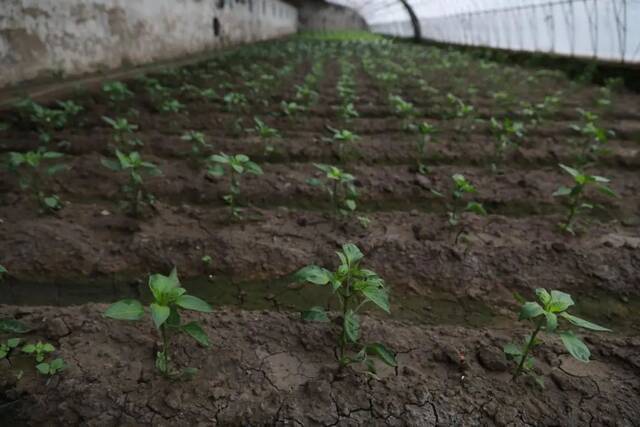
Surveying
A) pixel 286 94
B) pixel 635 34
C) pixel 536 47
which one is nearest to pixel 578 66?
pixel 635 34

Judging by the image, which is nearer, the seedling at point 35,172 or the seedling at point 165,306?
the seedling at point 165,306

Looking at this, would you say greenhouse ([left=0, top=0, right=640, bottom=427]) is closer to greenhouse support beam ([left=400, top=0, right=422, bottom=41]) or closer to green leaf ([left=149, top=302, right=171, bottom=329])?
green leaf ([left=149, top=302, right=171, bottom=329])

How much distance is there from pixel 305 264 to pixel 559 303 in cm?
148

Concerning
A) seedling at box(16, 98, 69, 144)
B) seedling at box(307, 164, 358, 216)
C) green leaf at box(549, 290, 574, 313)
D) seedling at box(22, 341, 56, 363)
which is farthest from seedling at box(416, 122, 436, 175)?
seedling at box(16, 98, 69, 144)

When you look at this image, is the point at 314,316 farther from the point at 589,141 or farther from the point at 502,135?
the point at 589,141

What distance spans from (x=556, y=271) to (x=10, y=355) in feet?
9.77

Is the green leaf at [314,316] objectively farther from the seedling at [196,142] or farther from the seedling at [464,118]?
the seedling at [464,118]

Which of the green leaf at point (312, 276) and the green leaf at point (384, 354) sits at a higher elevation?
the green leaf at point (312, 276)

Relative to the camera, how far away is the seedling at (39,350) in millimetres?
1845

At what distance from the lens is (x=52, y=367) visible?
1.79 metres

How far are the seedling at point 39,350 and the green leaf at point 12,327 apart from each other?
119mm

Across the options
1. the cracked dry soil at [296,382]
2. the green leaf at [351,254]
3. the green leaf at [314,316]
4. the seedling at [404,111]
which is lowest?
the cracked dry soil at [296,382]

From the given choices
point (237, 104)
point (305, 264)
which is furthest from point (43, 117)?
point (305, 264)

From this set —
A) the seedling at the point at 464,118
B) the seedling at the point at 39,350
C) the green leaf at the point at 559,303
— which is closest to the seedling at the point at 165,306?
the seedling at the point at 39,350
